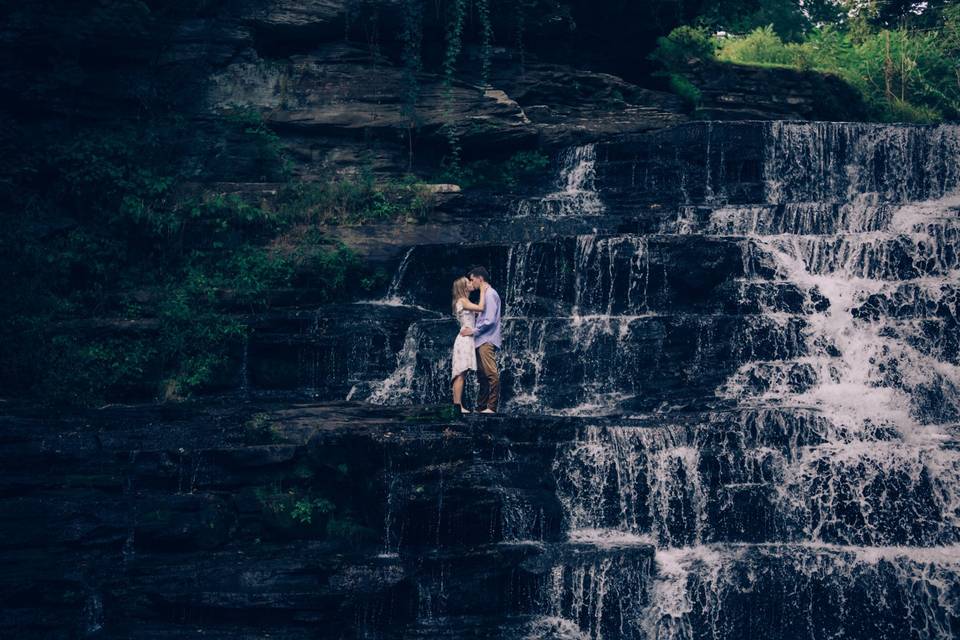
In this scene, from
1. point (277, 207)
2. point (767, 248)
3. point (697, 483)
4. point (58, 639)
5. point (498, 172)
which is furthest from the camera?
point (498, 172)

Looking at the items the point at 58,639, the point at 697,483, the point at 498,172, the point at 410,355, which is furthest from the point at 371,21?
the point at 58,639

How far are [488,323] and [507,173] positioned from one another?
6.96 m

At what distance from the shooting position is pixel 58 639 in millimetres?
11062

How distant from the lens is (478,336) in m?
13.2

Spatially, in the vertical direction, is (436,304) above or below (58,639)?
above

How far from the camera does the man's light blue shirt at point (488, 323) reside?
518 inches

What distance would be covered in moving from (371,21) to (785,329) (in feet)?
33.7

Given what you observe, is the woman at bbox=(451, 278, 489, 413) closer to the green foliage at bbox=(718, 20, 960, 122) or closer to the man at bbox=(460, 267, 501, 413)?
the man at bbox=(460, 267, 501, 413)

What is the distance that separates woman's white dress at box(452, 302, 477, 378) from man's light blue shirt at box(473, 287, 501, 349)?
90 mm

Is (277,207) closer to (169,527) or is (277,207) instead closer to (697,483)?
(169,527)

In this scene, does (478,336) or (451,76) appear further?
(451,76)

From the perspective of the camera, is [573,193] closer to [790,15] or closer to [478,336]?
[478,336]

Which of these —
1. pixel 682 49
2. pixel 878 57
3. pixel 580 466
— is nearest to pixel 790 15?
pixel 878 57

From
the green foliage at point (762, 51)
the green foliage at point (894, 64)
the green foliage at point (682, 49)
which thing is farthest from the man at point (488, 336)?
the green foliage at point (762, 51)
